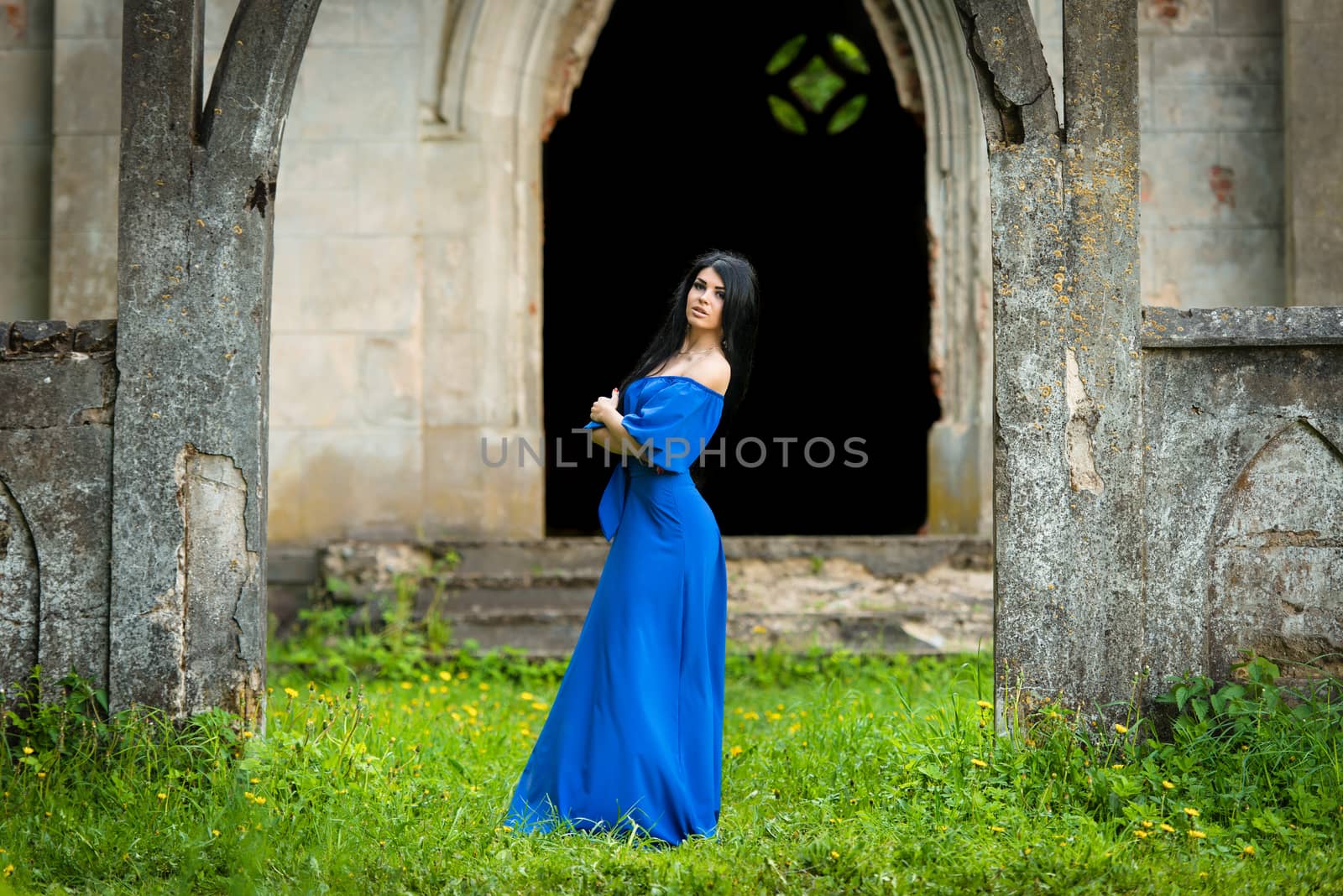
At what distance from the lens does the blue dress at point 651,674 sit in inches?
142

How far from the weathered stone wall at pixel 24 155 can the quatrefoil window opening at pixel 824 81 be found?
5.26 meters

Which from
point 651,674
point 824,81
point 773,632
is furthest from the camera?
point 824,81

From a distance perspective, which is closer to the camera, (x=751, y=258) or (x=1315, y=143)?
(x=1315, y=143)

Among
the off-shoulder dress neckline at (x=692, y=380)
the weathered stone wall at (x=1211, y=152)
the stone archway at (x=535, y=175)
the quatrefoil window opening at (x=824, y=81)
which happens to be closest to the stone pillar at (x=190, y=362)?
the off-shoulder dress neckline at (x=692, y=380)

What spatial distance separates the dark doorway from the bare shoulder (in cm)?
767

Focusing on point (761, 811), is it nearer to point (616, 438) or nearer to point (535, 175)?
point (616, 438)

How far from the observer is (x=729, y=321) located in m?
3.90

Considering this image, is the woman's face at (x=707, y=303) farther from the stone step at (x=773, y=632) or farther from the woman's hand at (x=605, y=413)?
the stone step at (x=773, y=632)

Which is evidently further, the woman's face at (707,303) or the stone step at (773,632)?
the stone step at (773,632)

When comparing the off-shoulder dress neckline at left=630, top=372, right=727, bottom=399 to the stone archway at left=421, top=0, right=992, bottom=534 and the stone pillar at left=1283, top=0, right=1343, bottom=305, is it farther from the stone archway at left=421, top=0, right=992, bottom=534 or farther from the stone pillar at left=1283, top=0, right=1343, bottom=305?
the stone pillar at left=1283, top=0, right=1343, bottom=305

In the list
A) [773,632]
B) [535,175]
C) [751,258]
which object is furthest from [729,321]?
[751,258]

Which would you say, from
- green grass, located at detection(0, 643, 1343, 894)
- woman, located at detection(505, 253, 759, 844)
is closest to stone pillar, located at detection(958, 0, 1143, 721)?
green grass, located at detection(0, 643, 1343, 894)

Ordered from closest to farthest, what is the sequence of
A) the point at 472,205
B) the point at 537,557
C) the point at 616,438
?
the point at 616,438 < the point at 537,557 < the point at 472,205

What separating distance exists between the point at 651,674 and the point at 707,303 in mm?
1225
